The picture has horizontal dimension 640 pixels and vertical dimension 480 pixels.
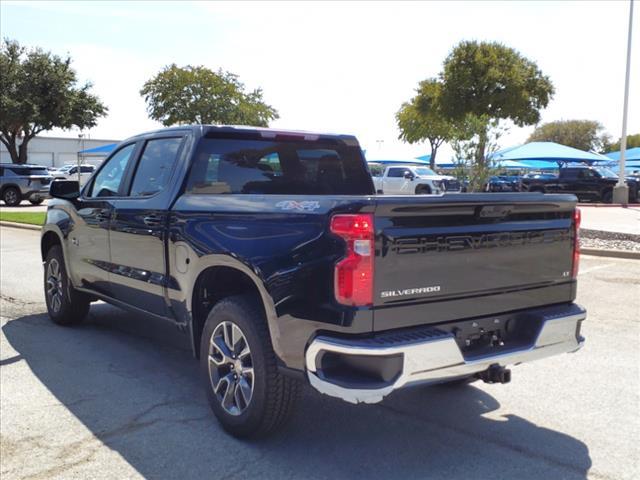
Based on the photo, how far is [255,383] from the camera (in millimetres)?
3727

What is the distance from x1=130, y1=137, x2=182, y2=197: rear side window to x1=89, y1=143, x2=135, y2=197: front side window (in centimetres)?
28

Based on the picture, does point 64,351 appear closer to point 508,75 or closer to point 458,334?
point 458,334

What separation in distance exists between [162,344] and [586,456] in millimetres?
3827

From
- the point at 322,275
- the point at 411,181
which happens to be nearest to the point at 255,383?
the point at 322,275

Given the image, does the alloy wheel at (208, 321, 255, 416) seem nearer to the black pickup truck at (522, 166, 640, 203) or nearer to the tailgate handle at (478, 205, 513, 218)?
the tailgate handle at (478, 205, 513, 218)

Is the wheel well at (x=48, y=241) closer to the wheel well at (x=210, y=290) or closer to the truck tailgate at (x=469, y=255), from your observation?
the wheel well at (x=210, y=290)

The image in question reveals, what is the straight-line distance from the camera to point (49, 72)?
42719 mm

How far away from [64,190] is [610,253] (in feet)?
31.2

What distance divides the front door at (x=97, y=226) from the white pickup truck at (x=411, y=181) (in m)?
24.6

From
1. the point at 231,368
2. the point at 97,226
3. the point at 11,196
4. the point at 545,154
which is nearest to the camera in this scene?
the point at 231,368

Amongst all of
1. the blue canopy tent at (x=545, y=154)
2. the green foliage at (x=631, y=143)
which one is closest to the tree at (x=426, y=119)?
the blue canopy tent at (x=545, y=154)

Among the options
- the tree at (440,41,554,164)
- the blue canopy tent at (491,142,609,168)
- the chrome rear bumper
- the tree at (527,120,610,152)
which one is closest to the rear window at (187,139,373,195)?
the chrome rear bumper

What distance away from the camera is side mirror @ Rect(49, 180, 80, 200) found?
20.7 ft

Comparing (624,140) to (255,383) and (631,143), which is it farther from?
(631,143)
